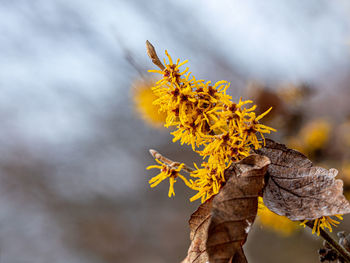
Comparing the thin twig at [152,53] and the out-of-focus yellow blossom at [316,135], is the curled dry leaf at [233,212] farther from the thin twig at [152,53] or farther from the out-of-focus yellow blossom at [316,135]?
the out-of-focus yellow blossom at [316,135]

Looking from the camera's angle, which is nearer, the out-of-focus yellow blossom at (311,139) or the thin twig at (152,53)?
the thin twig at (152,53)

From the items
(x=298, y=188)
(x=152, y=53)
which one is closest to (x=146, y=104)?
(x=152, y=53)

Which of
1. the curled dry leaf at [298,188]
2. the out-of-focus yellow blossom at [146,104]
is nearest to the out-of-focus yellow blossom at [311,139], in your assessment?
the out-of-focus yellow blossom at [146,104]

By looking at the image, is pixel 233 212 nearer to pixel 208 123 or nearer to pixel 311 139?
pixel 208 123

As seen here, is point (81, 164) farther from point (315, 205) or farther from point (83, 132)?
point (315, 205)

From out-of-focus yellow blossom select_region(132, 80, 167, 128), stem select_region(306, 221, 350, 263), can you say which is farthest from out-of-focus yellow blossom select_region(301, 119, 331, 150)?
stem select_region(306, 221, 350, 263)

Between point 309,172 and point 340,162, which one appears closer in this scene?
point 309,172

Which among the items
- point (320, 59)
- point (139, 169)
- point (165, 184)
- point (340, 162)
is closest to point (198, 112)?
point (340, 162)
